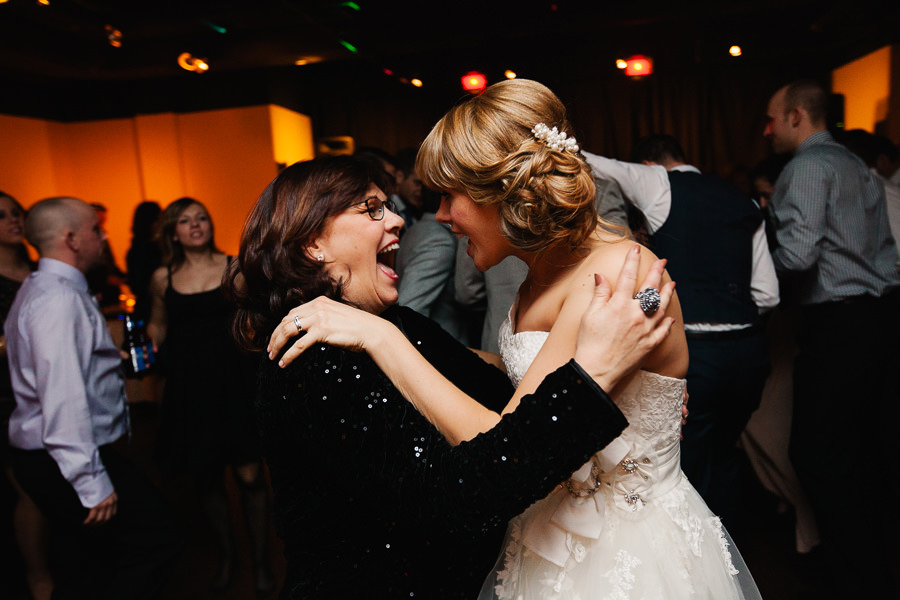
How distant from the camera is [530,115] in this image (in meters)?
1.24

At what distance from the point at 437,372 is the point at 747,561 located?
240cm

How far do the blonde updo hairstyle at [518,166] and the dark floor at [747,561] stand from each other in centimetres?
212

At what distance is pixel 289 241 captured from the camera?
128 cm

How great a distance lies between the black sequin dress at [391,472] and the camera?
96 cm

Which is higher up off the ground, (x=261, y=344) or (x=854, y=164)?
(x=854, y=164)

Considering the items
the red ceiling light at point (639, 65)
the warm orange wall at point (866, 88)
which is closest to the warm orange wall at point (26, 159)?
the red ceiling light at point (639, 65)

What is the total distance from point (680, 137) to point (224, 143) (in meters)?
5.14

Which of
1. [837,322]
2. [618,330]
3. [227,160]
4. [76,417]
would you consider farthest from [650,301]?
[227,160]

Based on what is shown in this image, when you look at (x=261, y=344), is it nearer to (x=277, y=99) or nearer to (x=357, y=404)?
(x=357, y=404)

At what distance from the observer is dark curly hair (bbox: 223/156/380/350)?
4.19 ft

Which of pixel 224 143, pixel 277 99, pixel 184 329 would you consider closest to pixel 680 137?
pixel 277 99

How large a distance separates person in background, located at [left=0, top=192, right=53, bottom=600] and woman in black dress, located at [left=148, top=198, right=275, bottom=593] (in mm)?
530

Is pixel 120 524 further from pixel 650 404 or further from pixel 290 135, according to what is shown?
pixel 290 135

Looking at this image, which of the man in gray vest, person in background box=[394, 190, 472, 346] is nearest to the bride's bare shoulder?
the man in gray vest
